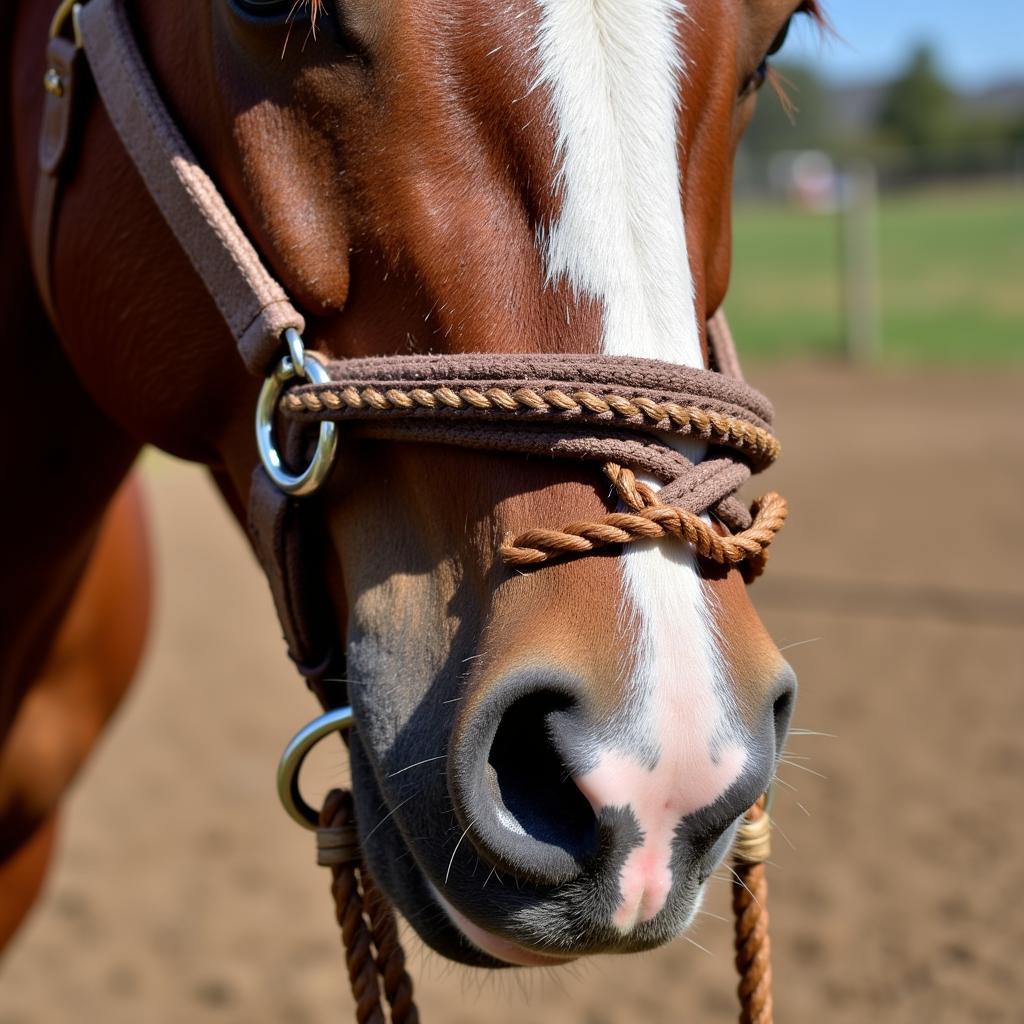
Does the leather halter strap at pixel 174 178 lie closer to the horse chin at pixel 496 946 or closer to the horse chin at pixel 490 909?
the horse chin at pixel 490 909

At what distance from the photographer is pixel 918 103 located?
168 ft

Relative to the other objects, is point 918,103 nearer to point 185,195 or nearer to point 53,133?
point 53,133

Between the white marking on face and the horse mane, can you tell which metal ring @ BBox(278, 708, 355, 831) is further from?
the horse mane

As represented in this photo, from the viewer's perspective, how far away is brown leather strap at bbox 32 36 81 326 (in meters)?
1.48

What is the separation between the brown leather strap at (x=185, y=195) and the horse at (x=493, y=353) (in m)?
0.02

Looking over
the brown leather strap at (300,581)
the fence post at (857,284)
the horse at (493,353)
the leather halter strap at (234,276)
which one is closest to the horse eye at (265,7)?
the horse at (493,353)

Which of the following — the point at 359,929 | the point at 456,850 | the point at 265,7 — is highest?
the point at 265,7

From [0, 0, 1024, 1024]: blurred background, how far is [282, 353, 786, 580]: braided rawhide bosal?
0.26 metres

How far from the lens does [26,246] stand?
180 cm

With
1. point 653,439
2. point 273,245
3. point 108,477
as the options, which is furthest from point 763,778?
point 108,477

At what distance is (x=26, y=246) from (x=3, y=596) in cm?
60

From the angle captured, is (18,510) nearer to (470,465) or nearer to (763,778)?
(470,465)

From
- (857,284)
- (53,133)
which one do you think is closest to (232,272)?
(53,133)

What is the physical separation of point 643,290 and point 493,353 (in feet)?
0.52
